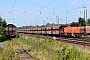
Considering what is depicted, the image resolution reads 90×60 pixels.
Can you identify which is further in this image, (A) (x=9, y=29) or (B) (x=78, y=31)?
(B) (x=78, y=31)

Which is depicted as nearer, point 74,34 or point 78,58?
point 78,58

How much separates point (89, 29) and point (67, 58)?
43139mm

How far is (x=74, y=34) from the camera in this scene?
171ft

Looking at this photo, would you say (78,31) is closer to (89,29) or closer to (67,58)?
(89,29)

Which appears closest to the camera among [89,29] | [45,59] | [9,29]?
[45,59]

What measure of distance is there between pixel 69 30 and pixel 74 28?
196 centimetres

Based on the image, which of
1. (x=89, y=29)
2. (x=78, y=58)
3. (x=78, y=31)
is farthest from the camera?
(x=89, y=29)

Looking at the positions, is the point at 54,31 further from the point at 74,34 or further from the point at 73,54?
the point at 73,54

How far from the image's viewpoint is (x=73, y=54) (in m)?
12.7

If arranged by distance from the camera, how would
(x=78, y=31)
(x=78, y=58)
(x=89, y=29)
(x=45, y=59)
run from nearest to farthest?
(x=78, y=58) < (x=45, y=59) < (x=78, y=31) < (x=89, y=29)

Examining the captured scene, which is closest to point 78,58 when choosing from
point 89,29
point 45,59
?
point 45,59

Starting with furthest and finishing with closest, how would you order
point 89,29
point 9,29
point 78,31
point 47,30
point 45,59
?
point 47,30 → point 89,29 → point 78,31 → point 9,29 → point 45,59

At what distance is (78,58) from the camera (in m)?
12.6

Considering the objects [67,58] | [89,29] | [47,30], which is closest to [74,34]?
[89,29]
